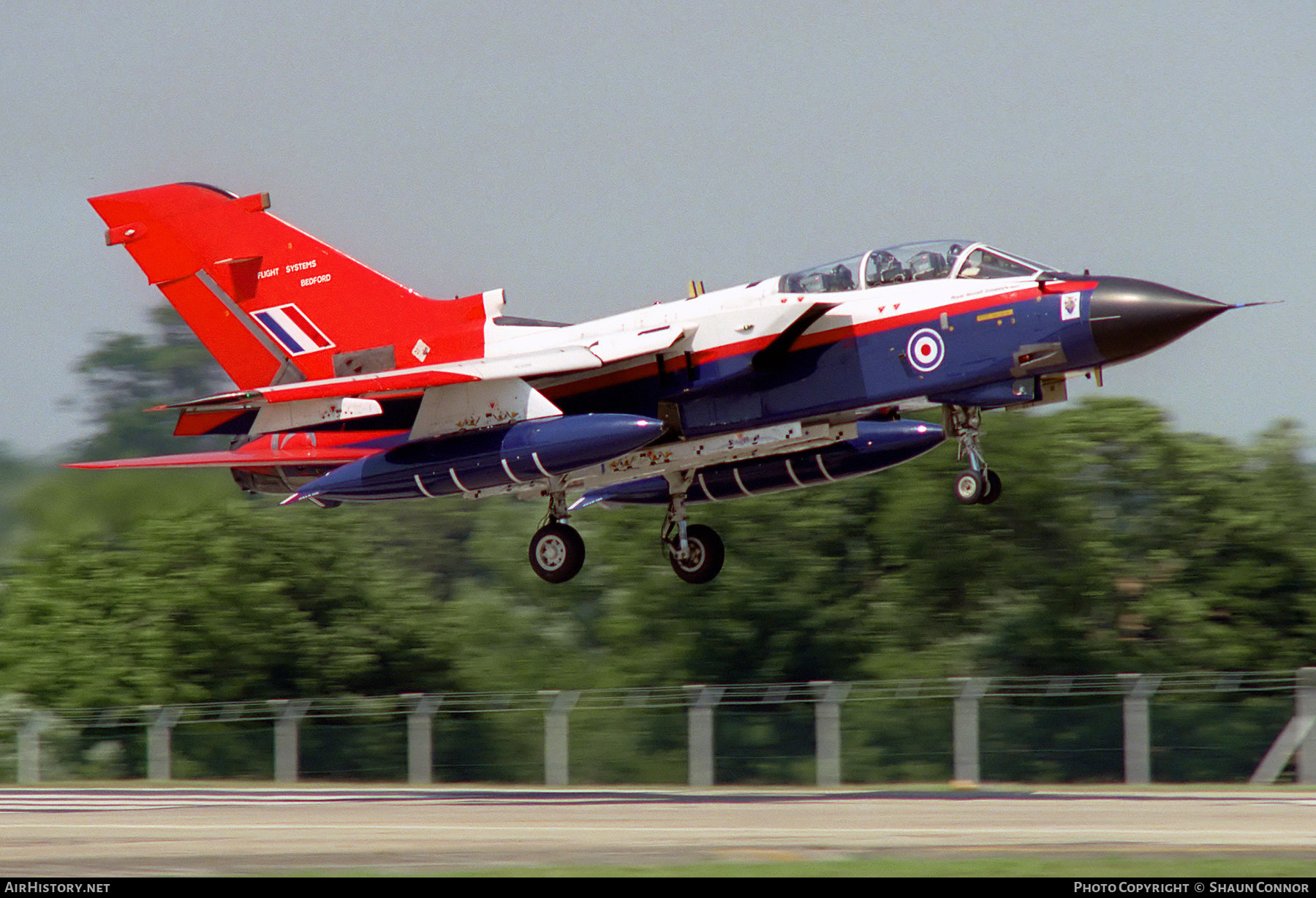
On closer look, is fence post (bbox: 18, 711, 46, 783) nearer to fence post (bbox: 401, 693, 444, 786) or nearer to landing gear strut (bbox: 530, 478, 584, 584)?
fence post (bbox: 401, 693, 444, 786)

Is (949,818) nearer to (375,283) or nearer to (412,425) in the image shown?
(412,425)

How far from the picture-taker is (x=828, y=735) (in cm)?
2444

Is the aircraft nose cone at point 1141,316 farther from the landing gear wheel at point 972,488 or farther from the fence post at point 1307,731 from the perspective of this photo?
the fence post at point 1307,731

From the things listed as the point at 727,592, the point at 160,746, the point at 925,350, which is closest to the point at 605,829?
the point at 925,350

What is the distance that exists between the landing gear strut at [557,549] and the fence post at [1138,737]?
796cm

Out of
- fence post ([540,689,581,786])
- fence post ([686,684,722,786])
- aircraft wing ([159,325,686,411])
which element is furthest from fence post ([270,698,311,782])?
aircraft wing ([159,325,686,411])

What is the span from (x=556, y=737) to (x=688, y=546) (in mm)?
4413

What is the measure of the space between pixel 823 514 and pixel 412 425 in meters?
13.4

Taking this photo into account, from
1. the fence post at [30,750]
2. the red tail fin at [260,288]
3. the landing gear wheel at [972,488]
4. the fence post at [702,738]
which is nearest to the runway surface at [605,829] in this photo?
the fence post at [702,738]

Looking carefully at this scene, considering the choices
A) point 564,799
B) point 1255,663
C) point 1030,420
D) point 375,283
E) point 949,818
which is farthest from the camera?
point 1030,420

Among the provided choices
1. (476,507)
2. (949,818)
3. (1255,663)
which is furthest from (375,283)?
(476,507)

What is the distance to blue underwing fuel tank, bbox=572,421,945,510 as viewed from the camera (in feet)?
72.6

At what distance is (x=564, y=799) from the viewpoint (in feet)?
70.6

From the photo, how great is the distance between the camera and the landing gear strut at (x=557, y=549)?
22.9 meters
